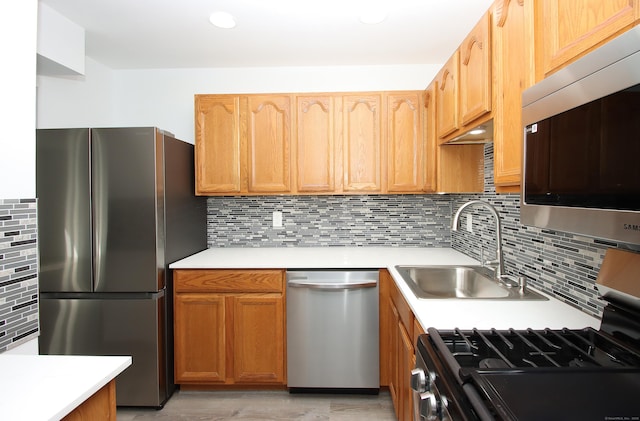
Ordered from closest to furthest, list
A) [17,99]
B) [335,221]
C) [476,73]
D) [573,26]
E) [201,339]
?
1. [573,26]
2. [17,99]
3. [476,73]
4. [201,339]
5. [335,221]

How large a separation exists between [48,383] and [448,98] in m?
2.16

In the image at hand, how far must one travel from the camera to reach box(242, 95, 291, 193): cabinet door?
2588 millimetres

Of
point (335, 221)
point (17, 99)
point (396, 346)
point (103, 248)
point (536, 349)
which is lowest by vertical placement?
point (396, 346)

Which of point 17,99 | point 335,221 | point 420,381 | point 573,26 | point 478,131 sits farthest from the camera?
point 335,221

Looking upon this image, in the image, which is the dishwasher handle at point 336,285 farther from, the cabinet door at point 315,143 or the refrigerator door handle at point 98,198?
the refrigerator door handle at point 98,198

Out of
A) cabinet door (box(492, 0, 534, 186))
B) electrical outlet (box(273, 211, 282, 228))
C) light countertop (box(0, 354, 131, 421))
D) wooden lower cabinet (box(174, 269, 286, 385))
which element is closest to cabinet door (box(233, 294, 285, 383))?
wooden lower cabinet (box(174, 269, 286, 385))

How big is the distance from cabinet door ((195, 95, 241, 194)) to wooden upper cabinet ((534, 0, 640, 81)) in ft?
6.51

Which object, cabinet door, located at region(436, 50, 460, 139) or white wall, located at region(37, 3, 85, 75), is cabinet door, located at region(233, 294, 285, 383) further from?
white wall, located at region(37, 3, 85, 75)

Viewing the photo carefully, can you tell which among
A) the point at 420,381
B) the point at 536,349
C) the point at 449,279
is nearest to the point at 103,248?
the point at 420,381

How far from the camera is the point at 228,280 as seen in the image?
2.28 m

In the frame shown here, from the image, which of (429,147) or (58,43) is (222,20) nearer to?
(58,43)

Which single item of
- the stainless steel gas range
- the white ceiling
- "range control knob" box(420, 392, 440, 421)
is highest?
the white ceiling

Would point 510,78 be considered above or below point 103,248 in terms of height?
above

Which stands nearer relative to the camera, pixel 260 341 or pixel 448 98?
pixel 448 98
